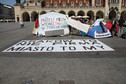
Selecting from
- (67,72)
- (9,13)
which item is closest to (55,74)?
(67,72)

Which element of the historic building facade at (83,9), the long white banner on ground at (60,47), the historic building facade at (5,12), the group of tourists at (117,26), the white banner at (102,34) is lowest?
the long white banner on ground at (60,47)

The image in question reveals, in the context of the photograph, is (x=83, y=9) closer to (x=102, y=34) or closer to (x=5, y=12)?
(x=102, y=34)

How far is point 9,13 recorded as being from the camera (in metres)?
106

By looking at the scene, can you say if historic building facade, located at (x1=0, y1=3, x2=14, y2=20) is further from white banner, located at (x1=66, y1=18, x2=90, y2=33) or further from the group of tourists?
the group of tourists

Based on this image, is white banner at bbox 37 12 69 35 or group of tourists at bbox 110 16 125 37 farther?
white banner at bbox 37 12 69 35

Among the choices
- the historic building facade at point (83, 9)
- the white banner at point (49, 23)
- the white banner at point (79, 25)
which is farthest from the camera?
the historic building facade at point (83, 9)

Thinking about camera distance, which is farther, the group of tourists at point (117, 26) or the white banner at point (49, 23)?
the white banner at point (49, 23)

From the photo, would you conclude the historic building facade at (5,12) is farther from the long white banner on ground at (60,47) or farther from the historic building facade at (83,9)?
the long white banner on ground at (60,47)

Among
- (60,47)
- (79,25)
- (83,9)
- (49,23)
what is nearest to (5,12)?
(83,9)

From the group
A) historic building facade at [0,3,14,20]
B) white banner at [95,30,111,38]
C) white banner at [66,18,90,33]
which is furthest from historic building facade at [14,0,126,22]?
historic building facade at [0,3,14,20]

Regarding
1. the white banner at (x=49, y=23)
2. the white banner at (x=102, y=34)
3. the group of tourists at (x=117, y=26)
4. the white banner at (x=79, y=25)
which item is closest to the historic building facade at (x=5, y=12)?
the white banner at (x=49, y=23)

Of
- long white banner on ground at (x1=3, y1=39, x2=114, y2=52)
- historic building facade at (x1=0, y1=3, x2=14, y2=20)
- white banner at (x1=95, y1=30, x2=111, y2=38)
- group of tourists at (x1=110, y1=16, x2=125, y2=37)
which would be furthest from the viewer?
historic building facade at (x1=0, y1=3, x2=14, y2=20)

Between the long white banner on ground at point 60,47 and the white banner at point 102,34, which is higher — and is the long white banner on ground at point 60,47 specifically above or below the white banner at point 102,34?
below

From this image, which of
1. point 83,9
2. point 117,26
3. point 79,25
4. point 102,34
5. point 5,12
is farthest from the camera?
point 5,12
